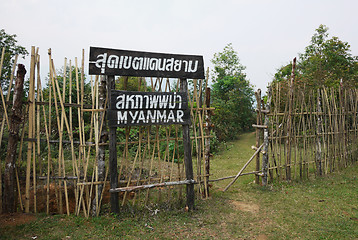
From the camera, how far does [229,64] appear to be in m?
23.2

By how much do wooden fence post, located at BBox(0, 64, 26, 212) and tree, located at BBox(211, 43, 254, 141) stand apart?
1102 cm

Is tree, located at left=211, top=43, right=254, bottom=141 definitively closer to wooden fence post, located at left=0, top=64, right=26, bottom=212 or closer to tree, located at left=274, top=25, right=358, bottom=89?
tree, located at left=274, top=25, right=358, bottom=89

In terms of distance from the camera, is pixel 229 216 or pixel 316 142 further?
pixel 316 142

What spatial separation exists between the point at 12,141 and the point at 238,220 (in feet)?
14.3

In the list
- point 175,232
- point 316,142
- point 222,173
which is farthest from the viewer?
point 222,173

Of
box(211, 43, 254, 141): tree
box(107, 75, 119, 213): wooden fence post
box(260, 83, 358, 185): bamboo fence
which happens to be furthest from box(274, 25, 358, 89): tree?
box(107, 75, 119, 213): wooden fence post

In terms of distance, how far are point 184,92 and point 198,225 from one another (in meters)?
2.52

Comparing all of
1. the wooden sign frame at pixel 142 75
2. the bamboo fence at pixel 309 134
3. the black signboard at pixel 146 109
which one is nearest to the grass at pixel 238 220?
the wooden sign frame at pixel 142 75

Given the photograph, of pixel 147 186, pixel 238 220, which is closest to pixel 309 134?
pixel 238 220

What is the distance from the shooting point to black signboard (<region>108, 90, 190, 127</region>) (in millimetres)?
4102

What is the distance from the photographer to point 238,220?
4.43 metres

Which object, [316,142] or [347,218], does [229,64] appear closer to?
[316,142]

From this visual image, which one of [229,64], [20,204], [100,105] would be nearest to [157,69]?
[100,105]

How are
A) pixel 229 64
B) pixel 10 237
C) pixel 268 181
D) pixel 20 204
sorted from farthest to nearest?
pixel 229 64 → pixel 268 181 → pixel 20 204 → pixel 10 237
